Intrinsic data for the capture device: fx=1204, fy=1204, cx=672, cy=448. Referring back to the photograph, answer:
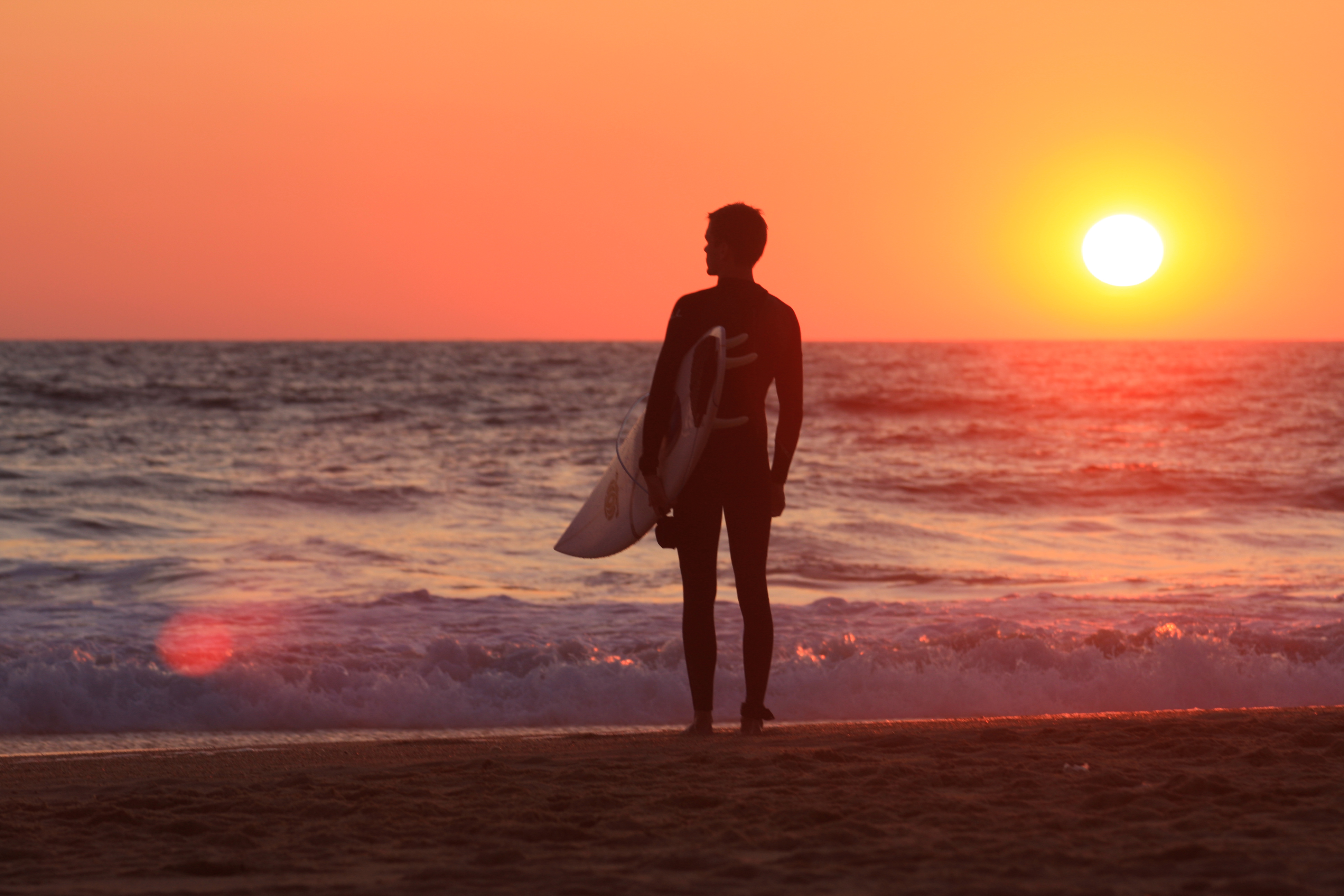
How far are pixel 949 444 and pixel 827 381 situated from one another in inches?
617

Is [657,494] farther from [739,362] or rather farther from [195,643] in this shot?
[195,643]

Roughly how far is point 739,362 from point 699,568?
71 cm

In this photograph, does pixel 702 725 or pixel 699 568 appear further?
pixel 702 725

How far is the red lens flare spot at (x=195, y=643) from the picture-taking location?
624cm

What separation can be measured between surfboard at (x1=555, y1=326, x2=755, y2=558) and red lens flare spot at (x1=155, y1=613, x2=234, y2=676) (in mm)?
→ 2768

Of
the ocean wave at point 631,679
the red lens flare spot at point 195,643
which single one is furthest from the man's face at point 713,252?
the red lens flare spot at point 195,643

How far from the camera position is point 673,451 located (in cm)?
405

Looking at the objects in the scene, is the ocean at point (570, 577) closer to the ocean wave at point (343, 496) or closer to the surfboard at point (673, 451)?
the ocean wave at point (343, 496)

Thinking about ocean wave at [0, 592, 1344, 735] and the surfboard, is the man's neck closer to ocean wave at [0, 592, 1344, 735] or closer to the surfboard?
the surfboard

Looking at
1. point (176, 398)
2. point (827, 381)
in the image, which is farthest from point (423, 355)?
point (176, 398)

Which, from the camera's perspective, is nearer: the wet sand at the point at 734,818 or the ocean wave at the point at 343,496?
the wet sand at the point at 734,818

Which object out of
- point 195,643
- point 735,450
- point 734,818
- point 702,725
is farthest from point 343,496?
point 734,818

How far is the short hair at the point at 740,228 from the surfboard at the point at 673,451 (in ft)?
0.94

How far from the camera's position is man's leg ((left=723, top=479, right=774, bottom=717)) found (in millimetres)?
4062
